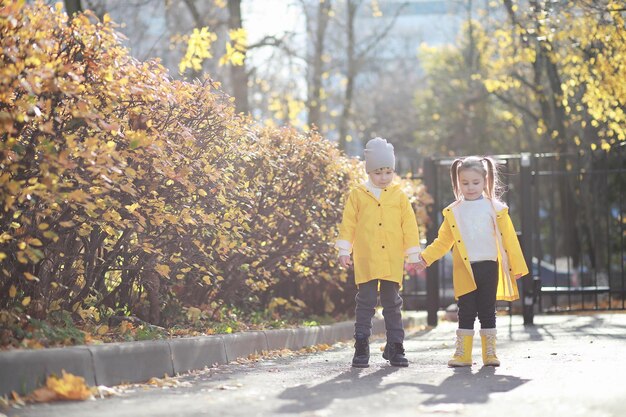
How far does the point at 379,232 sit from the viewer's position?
8414mm

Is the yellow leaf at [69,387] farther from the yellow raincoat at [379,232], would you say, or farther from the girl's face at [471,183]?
the girl's face at [471,183]

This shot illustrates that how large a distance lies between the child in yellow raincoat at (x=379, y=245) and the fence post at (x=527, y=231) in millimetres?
5748

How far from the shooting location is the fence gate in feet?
47.3

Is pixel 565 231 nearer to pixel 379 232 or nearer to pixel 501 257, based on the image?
pixel 501 257

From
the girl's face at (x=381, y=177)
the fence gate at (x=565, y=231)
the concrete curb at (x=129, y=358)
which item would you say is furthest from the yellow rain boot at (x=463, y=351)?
the fence gate at (x=565, y=231)

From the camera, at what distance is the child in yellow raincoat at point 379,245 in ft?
27.5

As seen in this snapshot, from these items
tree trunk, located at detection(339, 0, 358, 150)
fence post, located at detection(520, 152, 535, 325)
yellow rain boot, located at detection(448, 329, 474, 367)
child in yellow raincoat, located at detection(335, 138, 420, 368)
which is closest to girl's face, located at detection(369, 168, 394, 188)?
child in yellow raincoat, located at detection(335, 138, 420, 368)

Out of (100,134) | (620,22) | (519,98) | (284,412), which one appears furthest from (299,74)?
(284,412)

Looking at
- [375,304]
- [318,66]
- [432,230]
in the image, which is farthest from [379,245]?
[318,66]

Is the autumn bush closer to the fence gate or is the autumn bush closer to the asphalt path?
the asphalt path

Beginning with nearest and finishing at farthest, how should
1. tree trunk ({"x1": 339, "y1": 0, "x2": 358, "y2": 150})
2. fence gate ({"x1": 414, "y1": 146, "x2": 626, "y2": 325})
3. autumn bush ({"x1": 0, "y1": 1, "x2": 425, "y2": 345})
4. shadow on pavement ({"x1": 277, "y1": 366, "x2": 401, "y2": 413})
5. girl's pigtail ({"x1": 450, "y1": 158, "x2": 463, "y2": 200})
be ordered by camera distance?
shadow on pavement ({"x1": 277, "y1": 366, "x2": 401, "y2": 413}) → autumn bush ({"x1": 0, "y1": 1, "x2": 425, "y2": 345}) → girl's pigtail ({"x1": 450, "y1": 158, "x2": 463, "y2": 200}) → fence gate ({"x1": 414, "y1": 146, "x2": 626, "y2": 325}) → tree trunk ({"x1": 339, "y1": 0, "x2": 358, "y2": 150})

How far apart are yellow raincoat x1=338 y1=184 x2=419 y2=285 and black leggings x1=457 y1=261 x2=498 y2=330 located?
1.68 ft

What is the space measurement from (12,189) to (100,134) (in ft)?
4.93

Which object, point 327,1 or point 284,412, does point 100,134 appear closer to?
point 284,412
